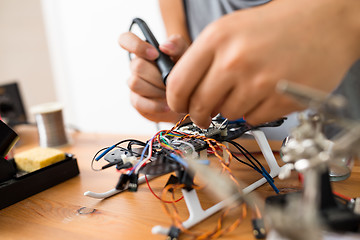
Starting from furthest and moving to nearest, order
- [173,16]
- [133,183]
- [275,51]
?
[173,16] < [133,183] < [275,51]

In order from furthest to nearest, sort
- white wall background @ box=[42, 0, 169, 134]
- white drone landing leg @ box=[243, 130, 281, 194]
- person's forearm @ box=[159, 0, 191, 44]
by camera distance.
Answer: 1. white wall background @ box=[42, 0, 169, 134]
2. person's forearm @ box=[159, 0, 191, 44]
3. white drone landing leg @ box=[243, 130, 281, 194]

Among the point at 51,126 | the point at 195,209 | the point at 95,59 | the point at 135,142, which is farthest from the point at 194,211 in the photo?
the point at 95,59

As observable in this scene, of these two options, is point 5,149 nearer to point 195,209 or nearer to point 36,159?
point 36,159

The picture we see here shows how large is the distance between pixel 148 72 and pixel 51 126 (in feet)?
1.75

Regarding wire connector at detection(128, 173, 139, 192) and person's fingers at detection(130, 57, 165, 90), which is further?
person's fingers at detection(130, 57, 165, 90)

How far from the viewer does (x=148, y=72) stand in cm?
67

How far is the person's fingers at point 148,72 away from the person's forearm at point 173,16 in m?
0.49

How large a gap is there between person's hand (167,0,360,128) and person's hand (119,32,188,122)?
234 millimetres

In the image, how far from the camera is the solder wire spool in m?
1.03

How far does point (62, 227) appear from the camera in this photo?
500 millimetres

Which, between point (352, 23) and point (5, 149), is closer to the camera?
point (352, 23)

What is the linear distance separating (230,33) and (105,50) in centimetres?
167

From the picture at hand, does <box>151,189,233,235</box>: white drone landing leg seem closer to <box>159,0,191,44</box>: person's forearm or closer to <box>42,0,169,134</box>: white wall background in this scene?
<box>159,0,191,44</box>: person's forearm

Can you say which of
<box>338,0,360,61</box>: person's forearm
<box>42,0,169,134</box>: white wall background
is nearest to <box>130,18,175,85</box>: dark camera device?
<box>338,0,360,61</box>: person's forearm
